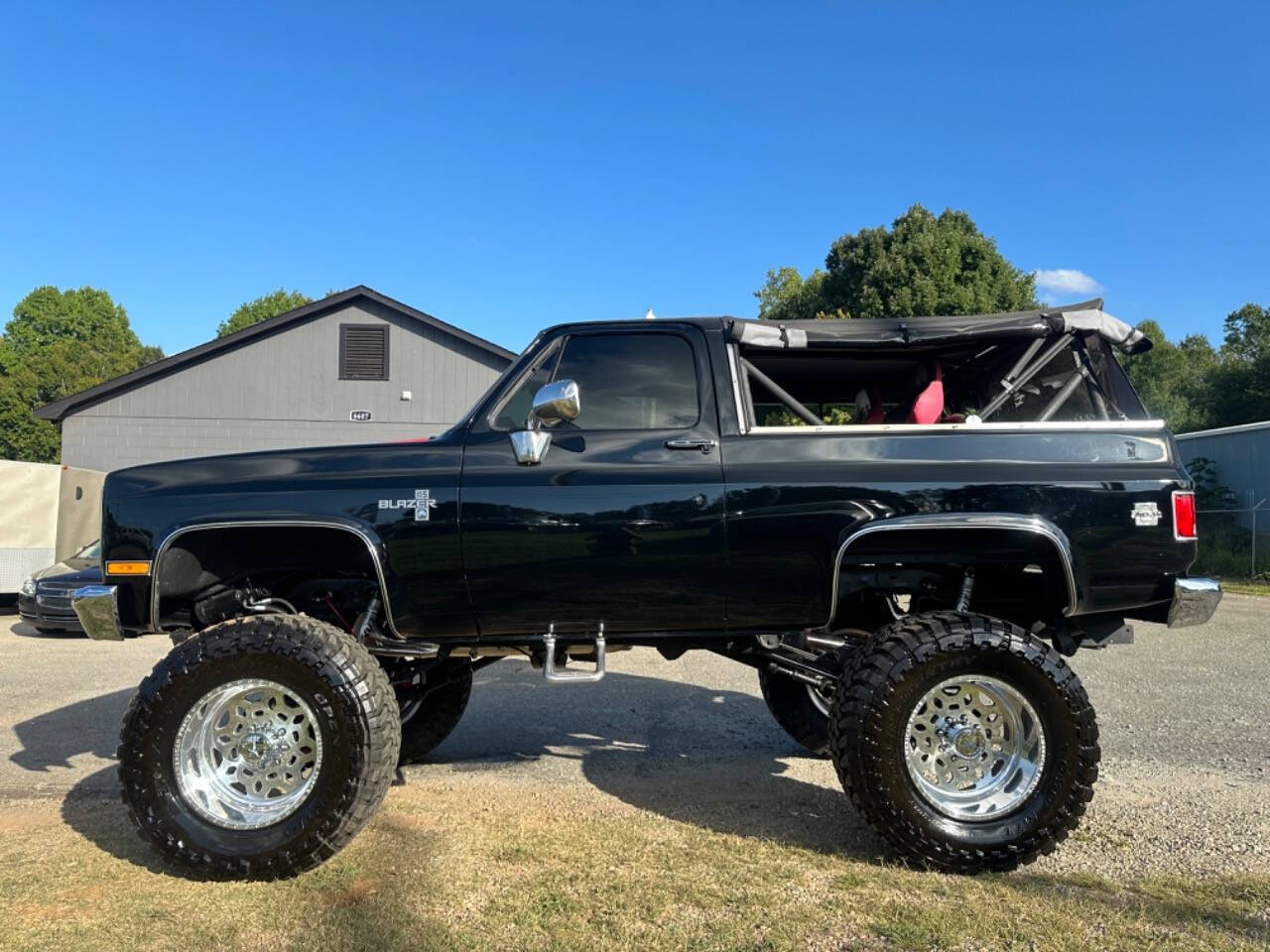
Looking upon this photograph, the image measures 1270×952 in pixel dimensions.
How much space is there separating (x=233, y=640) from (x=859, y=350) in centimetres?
321

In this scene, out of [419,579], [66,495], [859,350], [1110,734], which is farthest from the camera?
[66,495]

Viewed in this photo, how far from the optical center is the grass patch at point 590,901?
2.82 metres

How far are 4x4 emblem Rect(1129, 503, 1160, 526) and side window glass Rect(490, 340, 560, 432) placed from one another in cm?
264

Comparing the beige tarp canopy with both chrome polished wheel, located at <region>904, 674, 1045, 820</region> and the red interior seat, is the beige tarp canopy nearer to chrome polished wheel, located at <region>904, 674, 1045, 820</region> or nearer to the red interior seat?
the red interior seat

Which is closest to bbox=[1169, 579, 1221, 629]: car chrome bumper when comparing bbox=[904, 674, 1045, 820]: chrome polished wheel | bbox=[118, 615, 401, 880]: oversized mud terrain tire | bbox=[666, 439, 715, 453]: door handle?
bbox=[904, 674, 1045, 820]: chrome polished wheel

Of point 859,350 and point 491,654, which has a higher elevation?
point 859,350

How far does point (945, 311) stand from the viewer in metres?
24.6

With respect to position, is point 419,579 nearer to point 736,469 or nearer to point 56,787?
point 736,469

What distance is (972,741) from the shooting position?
11.7 ft

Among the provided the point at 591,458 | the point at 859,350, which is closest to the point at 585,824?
the point at 591,458

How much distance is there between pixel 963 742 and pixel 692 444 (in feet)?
5.63

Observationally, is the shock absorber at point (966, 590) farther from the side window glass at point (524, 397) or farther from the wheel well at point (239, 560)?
the wheel well at point (239, 560)

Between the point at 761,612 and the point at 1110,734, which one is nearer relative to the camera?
the point at 761,612

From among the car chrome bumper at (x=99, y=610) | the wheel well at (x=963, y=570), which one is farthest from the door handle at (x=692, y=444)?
the car chrome bumper at (x=99, y=610)
